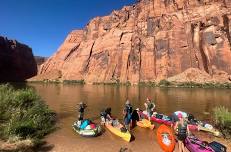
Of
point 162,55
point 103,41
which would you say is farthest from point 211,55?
point 103,41

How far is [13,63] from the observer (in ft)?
578

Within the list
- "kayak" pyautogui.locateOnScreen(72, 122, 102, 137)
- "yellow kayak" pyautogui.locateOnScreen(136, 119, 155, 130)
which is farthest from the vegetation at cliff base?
"yellow kayak" pyautogui.locateOnScreen(136, 119, 155, 130)

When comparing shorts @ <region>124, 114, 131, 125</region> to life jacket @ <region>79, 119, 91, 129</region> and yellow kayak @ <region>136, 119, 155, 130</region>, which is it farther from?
life jacket @ <region>79, 119, 91, 129</region>

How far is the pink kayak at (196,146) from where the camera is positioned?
44.9ft

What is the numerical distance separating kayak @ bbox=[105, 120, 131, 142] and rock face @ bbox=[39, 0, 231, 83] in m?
89.8

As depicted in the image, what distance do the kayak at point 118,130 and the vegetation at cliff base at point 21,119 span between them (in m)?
4.25

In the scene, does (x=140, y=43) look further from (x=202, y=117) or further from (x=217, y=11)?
(x=202, y=117)

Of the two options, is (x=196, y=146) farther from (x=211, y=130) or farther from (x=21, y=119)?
Result: (x=21, y=119)

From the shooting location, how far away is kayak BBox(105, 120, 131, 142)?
657 inches

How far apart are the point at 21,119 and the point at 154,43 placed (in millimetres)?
111153

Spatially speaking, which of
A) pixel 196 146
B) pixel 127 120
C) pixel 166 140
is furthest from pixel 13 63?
pixel 196 146

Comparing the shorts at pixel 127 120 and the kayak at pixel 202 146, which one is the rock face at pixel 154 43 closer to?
the shorts at pixel 127 120

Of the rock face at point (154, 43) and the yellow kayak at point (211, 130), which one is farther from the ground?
the rock face at point (154, 43)

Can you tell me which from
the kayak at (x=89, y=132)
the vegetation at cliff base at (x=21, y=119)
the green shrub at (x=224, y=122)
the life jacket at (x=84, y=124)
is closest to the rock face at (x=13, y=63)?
the vegetation at cliff base at (x=21, y=119)
